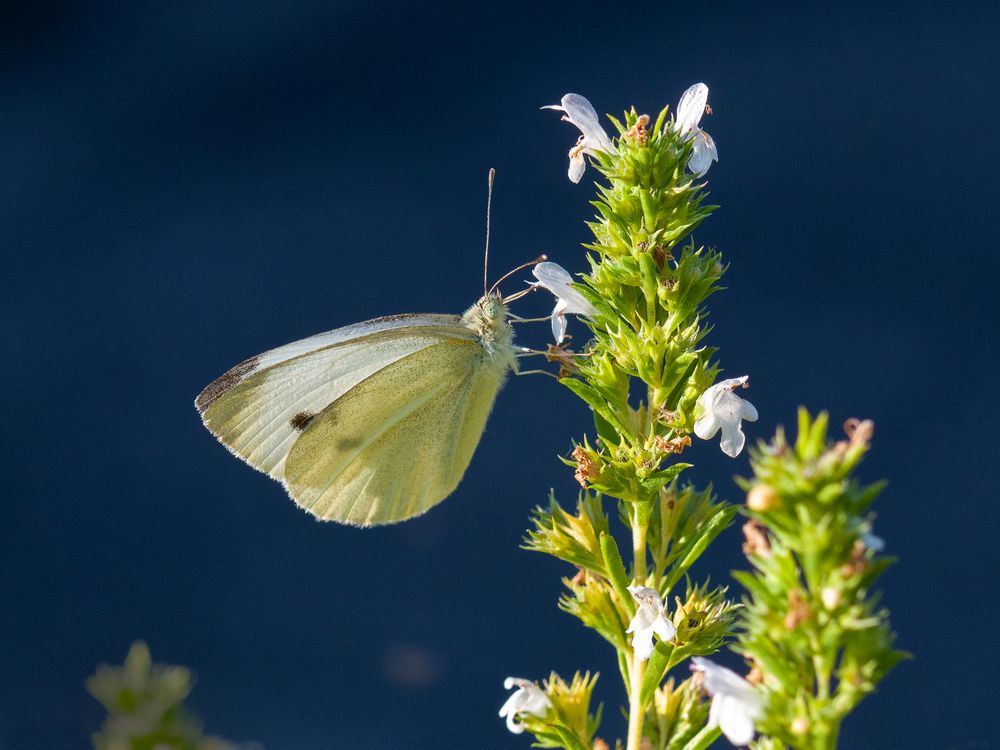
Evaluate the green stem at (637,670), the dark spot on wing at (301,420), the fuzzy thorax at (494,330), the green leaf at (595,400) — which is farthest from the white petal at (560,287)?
the dark spot on wing at (301,420)

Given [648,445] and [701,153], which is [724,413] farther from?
[701,153]

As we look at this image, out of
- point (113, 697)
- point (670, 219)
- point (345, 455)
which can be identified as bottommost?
point (113, 697)

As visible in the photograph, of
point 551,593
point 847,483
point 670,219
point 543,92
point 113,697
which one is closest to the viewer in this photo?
point 847,483

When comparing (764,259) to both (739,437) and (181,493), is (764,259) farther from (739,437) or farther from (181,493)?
(739,437)

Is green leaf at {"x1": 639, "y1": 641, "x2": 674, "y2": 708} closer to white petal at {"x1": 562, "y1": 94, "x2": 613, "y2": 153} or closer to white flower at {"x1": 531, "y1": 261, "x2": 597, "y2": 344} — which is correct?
white flower at {"x1": 531, "y1": 261, "x2": 597, "y2": 344}

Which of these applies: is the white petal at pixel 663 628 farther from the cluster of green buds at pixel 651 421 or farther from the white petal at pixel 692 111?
the white petal at pixel 692 111

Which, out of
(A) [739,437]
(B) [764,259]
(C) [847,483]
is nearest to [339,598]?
(B) [764,259]

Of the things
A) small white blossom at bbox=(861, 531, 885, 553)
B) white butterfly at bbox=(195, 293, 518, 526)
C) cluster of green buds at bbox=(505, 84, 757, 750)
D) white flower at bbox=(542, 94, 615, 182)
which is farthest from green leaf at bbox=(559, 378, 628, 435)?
white butterfly at bbox=(195, 293, 518, 526)

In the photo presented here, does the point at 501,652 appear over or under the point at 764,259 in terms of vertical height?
under
